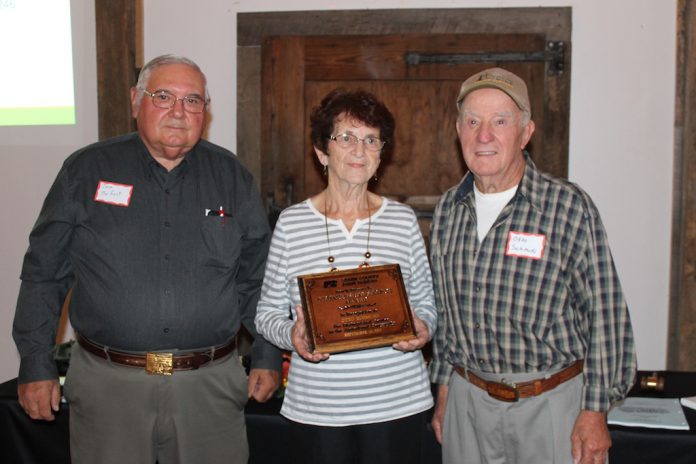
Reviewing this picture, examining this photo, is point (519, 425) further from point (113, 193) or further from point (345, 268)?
point (113, 193)

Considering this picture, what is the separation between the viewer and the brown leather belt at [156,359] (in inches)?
94.1

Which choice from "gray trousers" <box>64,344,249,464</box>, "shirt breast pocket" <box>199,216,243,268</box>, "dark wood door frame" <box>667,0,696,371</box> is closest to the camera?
"gray trousers" <box>64,344,249,464</box>

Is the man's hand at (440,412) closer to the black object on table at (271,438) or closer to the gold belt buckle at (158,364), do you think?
the black object on table at (271,438)

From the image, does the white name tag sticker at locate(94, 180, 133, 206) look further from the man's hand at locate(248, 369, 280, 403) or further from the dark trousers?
the dark trousers

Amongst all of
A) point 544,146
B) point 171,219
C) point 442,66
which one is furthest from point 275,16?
point 171,219

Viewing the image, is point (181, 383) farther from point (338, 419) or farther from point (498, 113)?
point (498, 113)

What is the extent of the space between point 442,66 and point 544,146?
0.78 metres

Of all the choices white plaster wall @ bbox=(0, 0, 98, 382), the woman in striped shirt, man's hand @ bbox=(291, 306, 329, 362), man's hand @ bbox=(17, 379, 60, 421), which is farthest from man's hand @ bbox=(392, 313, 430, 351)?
white plaster wall @ bbox=(0, 0, 98, 382)

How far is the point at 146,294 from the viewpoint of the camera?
7.91ft

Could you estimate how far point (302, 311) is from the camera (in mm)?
2188

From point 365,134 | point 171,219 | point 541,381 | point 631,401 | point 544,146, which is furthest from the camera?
point 544,146

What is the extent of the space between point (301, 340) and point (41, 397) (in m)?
1.01

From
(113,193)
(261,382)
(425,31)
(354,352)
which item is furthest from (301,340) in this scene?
(425,31)

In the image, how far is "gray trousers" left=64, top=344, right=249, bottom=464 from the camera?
2.38m
